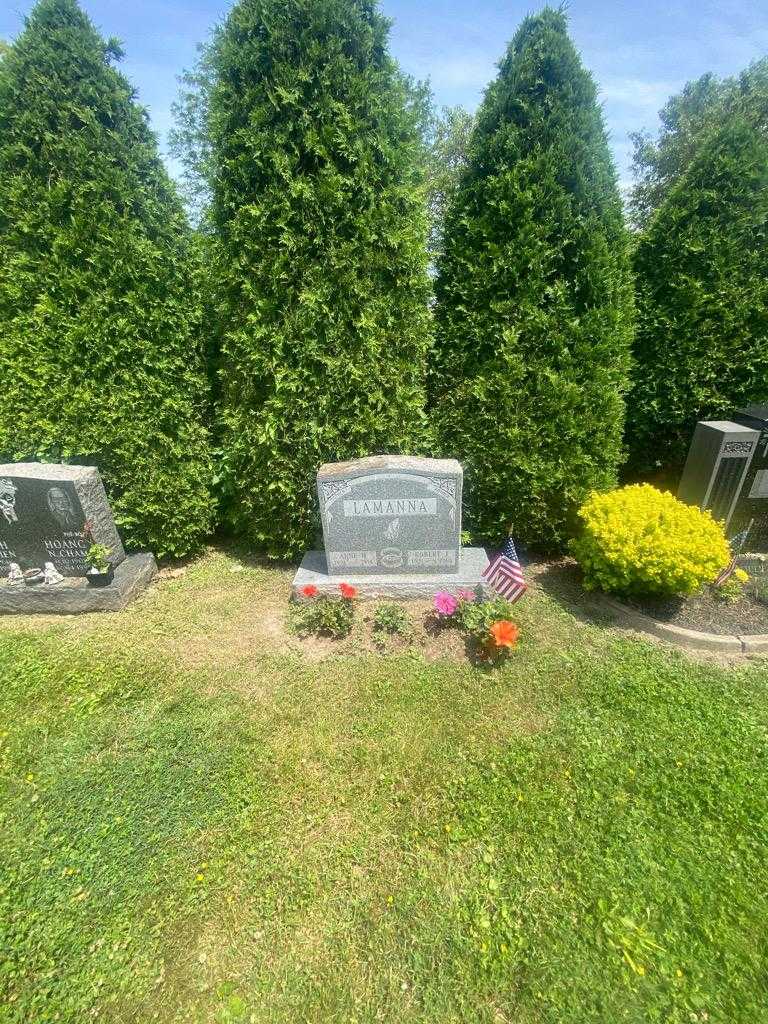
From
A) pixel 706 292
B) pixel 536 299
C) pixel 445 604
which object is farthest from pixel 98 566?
pixel 706 292

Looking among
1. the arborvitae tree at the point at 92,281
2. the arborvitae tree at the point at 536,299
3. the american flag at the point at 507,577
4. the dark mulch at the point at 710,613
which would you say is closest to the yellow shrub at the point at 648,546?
the dark mulch at the point at 710,613

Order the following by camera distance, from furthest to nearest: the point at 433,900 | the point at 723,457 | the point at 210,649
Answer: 1. the point at 723,457
2. the point at 210,649
3. the point at 433,900

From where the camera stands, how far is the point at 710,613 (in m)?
4.43

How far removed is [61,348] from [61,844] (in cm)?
429

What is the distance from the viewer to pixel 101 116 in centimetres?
448

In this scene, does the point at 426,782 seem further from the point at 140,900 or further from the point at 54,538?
the point at 54,538

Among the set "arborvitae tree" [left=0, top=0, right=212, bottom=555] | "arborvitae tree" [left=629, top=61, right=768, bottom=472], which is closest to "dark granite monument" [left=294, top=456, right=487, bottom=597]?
"arborvitae tree" [left=0, top=0, right=212, bottom=555]

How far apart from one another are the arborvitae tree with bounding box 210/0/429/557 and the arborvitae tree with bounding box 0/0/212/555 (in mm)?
705

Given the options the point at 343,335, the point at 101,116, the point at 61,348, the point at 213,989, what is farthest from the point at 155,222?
the point at 213,989

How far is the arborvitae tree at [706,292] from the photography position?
5.24 m

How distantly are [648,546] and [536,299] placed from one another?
2637 mm

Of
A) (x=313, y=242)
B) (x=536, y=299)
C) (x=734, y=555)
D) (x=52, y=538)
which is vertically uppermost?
(x=313, y=242)

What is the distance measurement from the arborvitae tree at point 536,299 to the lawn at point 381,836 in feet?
6.47

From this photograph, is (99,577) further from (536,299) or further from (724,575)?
(724,575)
